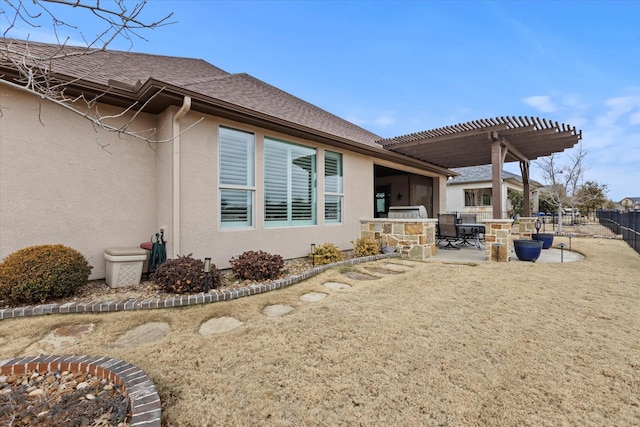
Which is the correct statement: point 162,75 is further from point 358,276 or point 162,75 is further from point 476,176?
point 476,176

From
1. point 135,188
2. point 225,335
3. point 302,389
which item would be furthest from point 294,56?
point 302,389

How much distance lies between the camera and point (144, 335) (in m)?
3.10

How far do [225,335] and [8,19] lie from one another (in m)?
3.62

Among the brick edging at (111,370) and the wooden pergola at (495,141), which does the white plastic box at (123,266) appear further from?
the wooden pergola at (495,141)

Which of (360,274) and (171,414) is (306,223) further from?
(171,414)

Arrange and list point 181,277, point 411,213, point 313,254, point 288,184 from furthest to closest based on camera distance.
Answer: point 411,213, point 288,184, point 313,254, point 181,277

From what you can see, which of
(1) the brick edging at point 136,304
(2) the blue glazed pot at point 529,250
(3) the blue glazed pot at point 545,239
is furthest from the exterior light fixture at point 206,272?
(3) the blue glazed pot at point 545,239

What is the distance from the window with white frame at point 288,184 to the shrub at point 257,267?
1.23 metres

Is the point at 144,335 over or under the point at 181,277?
under

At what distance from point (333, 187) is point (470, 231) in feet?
18.7

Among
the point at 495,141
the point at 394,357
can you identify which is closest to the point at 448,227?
the point at 495,141

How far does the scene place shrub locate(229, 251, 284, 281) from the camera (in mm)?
5051

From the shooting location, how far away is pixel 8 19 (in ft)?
8.85

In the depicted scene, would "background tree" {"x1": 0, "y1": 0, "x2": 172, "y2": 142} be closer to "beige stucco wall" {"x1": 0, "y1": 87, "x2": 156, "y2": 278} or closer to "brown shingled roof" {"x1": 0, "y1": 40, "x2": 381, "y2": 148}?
"brown shingled roof" {"x1": 0, "y1": 40, "x2": 381, "y2": 148}
